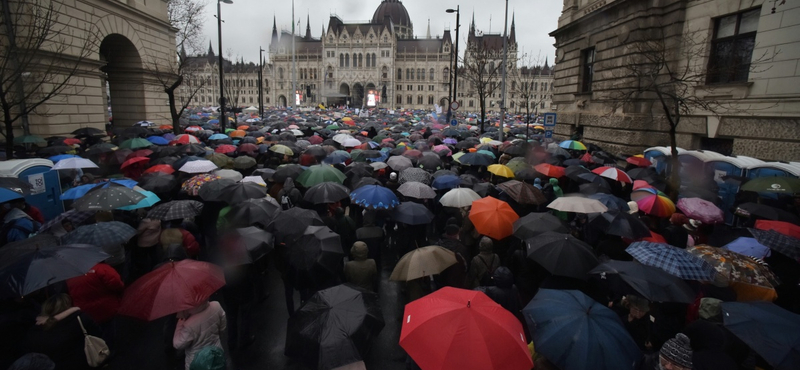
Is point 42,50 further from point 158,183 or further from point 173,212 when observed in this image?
point 173,212

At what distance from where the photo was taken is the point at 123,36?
1845cm

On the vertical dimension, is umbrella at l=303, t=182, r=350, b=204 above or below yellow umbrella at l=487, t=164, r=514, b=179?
below

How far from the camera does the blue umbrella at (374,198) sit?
6691 mm

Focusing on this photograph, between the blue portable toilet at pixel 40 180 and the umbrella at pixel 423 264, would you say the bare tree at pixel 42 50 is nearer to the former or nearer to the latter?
the blue portable toilet at pixel 40 180

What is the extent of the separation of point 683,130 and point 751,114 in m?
2.52

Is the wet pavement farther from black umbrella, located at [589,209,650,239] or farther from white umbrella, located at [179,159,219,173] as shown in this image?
white umbrella, located at [179,159,219,173]

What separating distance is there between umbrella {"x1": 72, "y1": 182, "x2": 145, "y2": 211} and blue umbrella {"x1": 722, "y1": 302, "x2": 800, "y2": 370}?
751cm

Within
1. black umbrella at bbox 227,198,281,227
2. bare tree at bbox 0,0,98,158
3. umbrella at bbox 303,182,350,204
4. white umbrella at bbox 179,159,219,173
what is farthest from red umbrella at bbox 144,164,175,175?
bare tree at bbox 0,0,98,158

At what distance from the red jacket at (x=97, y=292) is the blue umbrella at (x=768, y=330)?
616 cm

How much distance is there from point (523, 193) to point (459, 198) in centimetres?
123

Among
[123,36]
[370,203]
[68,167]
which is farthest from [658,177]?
[123,36]

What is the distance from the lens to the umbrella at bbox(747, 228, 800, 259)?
479 centimetres

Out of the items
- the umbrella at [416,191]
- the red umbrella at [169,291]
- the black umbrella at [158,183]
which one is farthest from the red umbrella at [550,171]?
the black umbrella at [158,183]

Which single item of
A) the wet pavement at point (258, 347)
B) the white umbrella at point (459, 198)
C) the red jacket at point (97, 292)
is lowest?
the wet pavement at point (258, 347)
